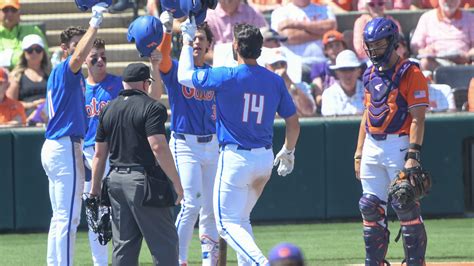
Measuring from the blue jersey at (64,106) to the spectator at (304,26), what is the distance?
5683mm

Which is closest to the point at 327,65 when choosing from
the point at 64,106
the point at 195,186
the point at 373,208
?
the point at 195,186

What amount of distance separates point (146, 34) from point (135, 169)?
1.21 metres

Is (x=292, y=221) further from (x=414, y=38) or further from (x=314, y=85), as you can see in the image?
(x=414, y=38)

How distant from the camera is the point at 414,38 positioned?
1436cm

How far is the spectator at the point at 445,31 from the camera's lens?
46.8ft

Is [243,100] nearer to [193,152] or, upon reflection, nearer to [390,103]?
[193,152]

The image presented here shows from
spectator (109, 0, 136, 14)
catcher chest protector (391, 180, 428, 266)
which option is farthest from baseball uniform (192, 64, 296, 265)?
spectator (109, 0, 136, 14)

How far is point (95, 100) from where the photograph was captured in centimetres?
924

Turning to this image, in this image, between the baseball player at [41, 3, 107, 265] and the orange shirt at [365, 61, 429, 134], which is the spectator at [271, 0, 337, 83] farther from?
the baseball player at [41, 3, 107, 265]

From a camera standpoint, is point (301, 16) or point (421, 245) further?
point (301, 16)

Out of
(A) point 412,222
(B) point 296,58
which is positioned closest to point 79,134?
(A) point 412,222

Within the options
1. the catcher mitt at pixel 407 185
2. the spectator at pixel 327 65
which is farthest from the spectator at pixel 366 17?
the catcher mitt at pixel 407 185

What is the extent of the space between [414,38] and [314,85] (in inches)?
66.4

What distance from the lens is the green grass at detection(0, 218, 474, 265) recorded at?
34.2ft
